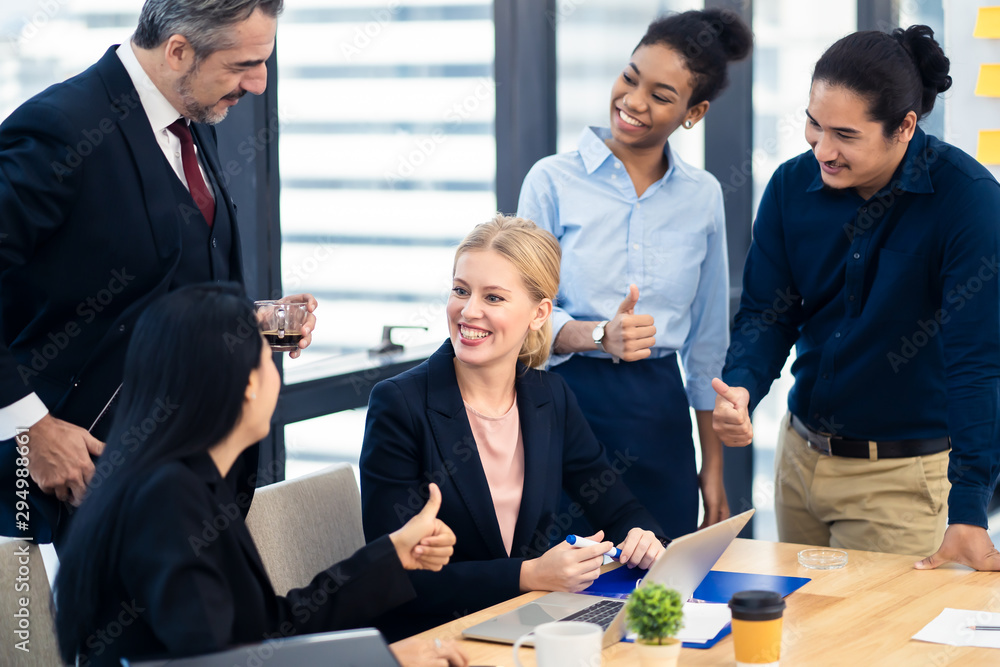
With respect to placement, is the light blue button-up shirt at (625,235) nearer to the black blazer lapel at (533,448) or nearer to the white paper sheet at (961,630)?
the black blazer lapel at (533,448)

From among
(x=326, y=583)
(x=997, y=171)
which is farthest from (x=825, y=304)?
(x=997, y=171)

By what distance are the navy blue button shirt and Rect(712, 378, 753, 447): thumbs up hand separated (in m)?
0.14

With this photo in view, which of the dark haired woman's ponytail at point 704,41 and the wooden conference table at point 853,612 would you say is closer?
the wooden conference table at point 853,612

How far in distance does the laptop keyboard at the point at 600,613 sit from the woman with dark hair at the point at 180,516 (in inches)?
11.2

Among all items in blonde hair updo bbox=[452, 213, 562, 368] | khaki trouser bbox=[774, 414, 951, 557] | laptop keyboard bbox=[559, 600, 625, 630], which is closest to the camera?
laptop keyboard bbox=[559, 600, 625, 630]

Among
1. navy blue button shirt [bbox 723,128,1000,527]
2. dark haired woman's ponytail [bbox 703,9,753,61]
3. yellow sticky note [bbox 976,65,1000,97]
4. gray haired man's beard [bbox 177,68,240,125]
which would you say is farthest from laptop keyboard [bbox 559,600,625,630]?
yellow sticky note [bbox 976,65,1000,97]

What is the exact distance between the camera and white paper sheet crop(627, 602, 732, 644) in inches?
65.8

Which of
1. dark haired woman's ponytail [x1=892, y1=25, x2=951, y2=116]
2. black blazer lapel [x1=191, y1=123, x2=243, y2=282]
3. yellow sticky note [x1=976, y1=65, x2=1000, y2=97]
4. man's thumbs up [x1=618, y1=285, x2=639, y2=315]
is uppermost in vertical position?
yellow sticky note [x1=976, y1=65, x2=1000, y2=97]

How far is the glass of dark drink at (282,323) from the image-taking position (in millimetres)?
2068

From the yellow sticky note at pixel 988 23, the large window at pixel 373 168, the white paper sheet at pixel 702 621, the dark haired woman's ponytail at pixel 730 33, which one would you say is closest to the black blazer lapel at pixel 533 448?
the white paper sheet at pixel 702 621

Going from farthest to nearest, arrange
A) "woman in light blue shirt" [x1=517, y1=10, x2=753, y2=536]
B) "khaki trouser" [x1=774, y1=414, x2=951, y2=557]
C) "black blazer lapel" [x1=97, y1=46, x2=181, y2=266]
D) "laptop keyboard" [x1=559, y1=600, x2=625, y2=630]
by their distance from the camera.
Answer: "woman in light blue shirt" [x1=517, y1=10, x2=753, y2=536], "khaki trouser" [x1=774, y1=414, x2=951, y2=557], "black blazer lapel" [x1=97, y1=46, x2=181, y2=266], "laptop keyboard" [x1=559, y1=600, x2=625, y2=630]

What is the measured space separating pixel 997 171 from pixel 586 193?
99.3 inches

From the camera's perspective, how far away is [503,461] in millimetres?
2211

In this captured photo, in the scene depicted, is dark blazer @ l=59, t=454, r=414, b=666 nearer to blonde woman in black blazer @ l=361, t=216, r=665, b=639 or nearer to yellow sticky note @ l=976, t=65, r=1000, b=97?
blonde woman in black blazer @ l=361, t=216, r=665, b=639
